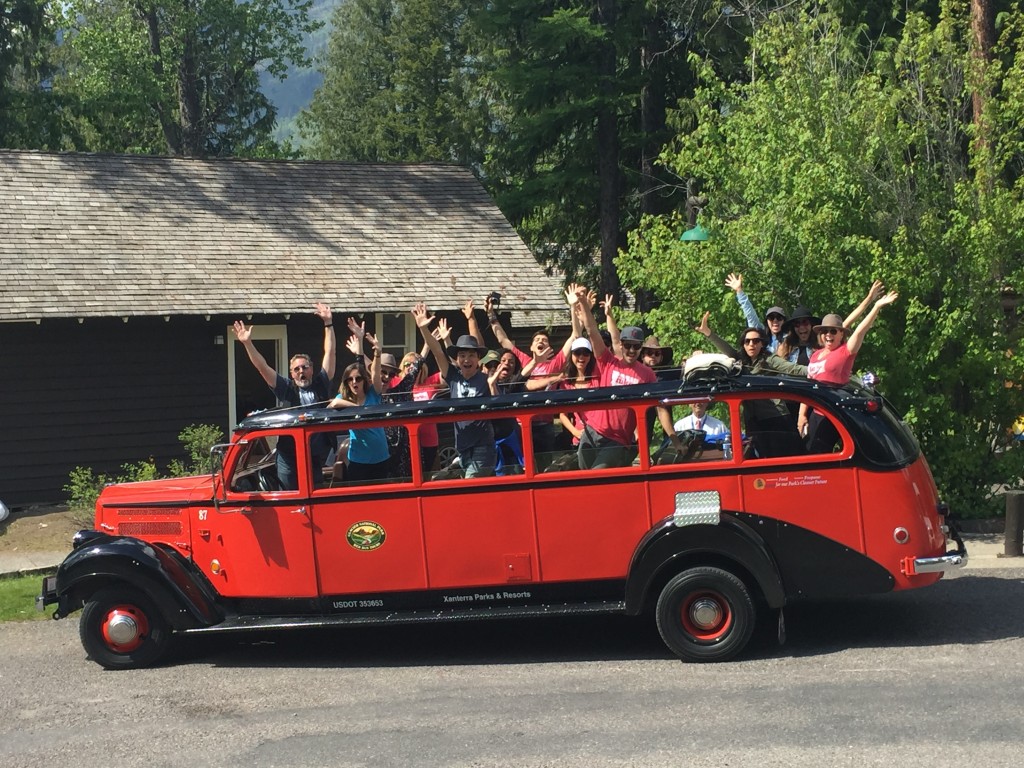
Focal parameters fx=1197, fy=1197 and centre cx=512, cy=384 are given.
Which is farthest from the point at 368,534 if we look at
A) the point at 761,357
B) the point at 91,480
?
the point at 91,480

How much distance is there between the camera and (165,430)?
18516mm

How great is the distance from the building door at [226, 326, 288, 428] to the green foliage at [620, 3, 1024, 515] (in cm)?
721

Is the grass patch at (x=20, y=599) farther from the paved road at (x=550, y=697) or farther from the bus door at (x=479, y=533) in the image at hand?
the bus door at (x=479, y=533)

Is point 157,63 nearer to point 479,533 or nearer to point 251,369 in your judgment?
point 251,369

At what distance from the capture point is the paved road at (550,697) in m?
6.67

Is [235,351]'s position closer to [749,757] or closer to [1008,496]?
[1008,496]

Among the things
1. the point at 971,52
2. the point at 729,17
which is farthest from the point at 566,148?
the point at 971,52

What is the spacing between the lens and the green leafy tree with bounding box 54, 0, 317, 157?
3675 centimetres

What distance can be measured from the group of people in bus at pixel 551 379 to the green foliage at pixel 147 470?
5.62m

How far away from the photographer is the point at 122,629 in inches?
348

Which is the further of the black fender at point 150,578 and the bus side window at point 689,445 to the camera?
the black fender at point 150,578

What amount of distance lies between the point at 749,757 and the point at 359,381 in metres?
4.27

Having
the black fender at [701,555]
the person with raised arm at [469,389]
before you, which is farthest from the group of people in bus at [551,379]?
the black fender at [701,555]

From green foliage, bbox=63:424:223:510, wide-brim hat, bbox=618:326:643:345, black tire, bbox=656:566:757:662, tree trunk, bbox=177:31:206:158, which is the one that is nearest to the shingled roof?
green foliage, bbox=63:424:223:510
